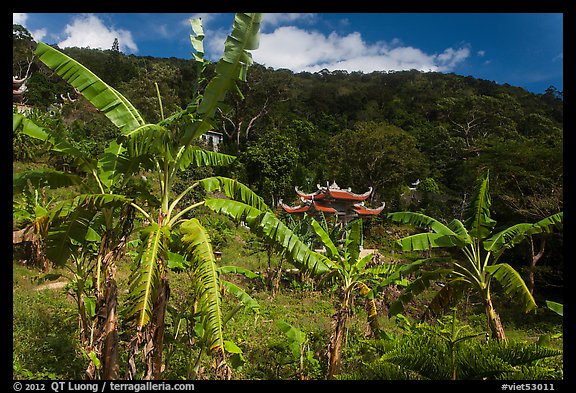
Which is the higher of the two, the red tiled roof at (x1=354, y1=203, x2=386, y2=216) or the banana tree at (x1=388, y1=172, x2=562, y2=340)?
the red tiled roof at (x1=354, y1=203, x2=386, y2=216)

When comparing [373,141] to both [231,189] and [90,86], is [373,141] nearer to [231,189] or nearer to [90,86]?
[231,189]

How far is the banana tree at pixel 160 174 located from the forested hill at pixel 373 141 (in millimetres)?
12972

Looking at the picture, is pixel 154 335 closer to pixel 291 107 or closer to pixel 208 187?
pixel 208 187

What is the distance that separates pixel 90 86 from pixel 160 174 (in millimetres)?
1169

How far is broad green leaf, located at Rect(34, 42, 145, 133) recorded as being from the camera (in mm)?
3947

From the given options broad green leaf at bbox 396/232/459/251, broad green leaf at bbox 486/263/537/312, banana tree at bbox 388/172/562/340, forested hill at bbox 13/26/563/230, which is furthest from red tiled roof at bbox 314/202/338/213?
broad green leaf at bbox 486/263/537/312

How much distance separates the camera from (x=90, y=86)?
398 centimetres

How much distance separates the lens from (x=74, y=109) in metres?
24.9

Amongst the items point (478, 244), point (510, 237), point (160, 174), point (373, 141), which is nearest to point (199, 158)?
point (160, 174)

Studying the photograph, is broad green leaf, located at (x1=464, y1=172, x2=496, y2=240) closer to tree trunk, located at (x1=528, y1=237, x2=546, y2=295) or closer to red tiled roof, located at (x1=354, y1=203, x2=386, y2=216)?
tree trunk, located at (x1=528, y1=237, x2=546, y2=295)

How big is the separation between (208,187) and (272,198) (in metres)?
18.5

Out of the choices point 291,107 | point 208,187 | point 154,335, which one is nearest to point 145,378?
point 154,335

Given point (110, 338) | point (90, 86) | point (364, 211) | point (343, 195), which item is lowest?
point (110, 338)
